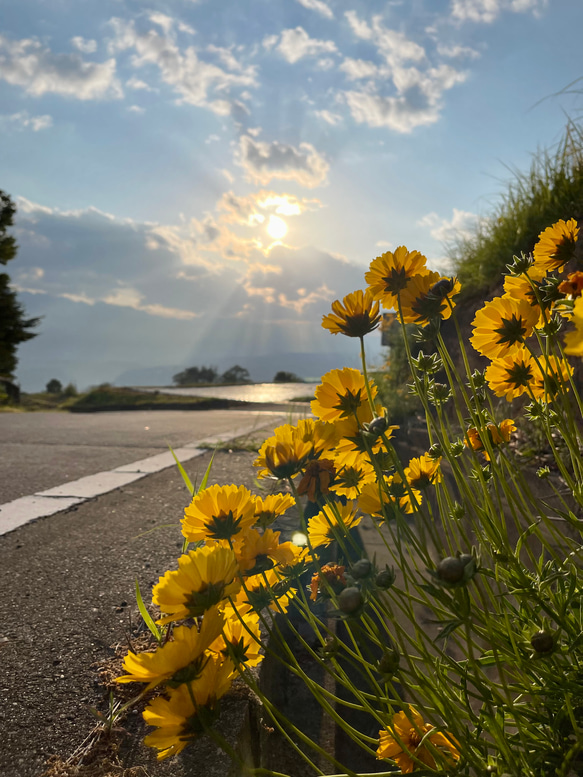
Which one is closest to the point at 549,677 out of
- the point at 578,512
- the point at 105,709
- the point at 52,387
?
the point at 105,709

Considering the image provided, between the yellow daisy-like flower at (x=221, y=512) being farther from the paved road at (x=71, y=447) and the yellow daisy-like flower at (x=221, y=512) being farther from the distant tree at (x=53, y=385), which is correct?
the distant tree at (x=53, y=385)

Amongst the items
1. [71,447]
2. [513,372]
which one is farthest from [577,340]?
[71,447]

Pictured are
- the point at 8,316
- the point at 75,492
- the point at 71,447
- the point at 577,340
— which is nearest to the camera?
the point at 577,340

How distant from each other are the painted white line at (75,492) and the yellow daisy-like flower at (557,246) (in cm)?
214

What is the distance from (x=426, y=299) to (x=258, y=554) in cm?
55

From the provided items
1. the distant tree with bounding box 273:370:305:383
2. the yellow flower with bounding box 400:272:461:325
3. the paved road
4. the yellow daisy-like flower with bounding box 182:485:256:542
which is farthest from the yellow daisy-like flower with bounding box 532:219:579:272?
the distant tree with bounding box 273:370:305:383

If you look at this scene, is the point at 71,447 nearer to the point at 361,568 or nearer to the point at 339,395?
the point at 339,395

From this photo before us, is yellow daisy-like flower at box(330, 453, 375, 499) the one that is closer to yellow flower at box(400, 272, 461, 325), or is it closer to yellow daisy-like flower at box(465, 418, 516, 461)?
yellow daisy-like flower at box(465, 418, 516, 461)

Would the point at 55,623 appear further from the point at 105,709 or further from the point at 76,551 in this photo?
the point at 76,551

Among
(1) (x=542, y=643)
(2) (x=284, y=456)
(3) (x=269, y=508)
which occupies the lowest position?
(1) (x=542, y=643)

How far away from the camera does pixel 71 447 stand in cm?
429

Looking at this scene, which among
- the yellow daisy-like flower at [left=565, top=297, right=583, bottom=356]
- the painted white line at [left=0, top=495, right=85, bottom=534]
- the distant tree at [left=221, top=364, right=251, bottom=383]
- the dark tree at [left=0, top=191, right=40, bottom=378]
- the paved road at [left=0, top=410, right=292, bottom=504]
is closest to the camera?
the yellow daisy-like flower at [left=565, top=297, right=583, bottom=356]

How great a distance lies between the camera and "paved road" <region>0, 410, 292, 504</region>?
3.05 metres

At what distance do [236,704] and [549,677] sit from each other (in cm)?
58
